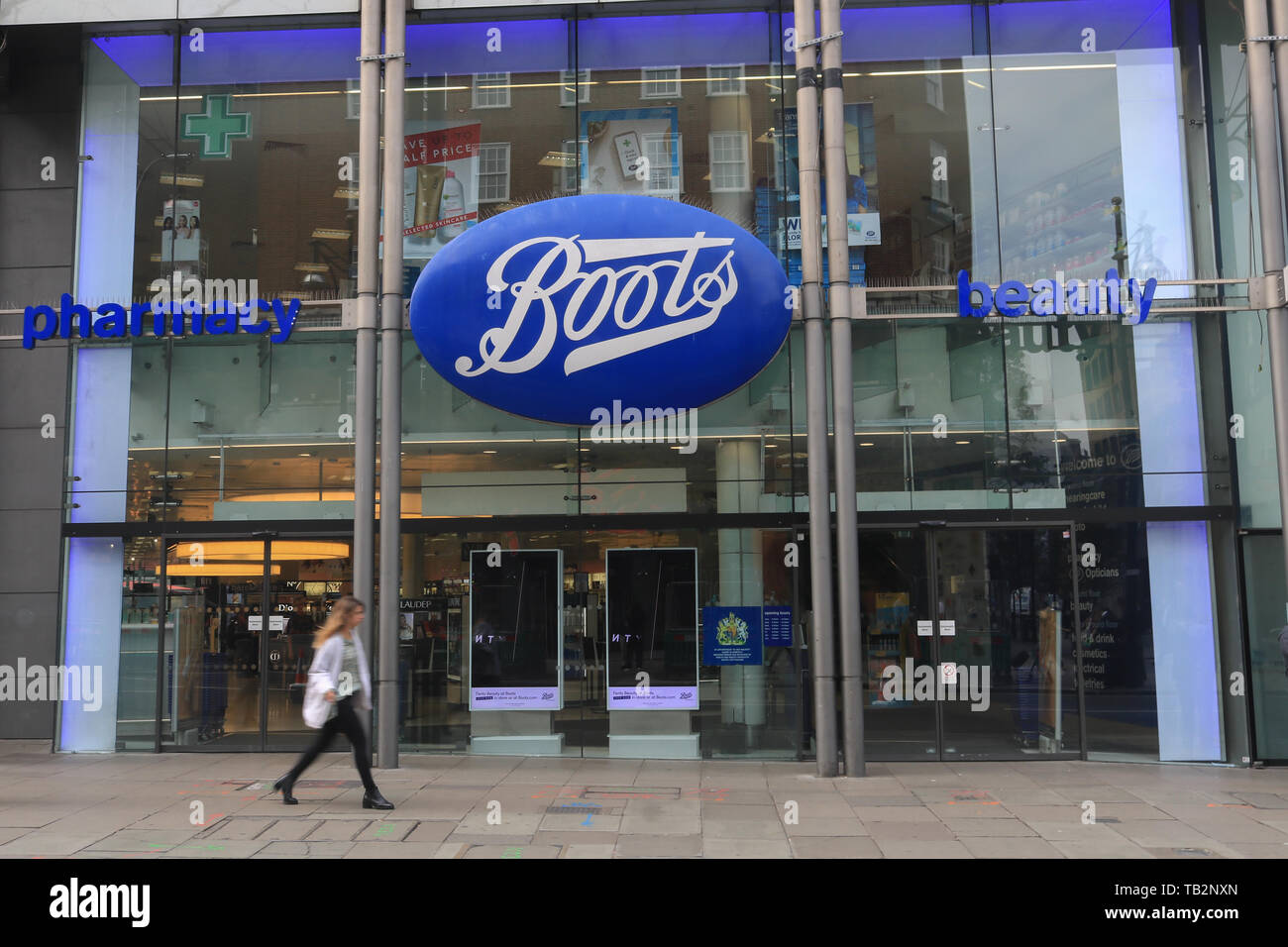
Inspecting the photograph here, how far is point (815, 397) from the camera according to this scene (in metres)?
11.6

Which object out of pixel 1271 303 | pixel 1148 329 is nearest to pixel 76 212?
pixel 1148 329

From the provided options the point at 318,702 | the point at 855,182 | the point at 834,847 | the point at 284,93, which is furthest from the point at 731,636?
the point at 284,93

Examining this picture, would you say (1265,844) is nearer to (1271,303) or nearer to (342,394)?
(1271,303)

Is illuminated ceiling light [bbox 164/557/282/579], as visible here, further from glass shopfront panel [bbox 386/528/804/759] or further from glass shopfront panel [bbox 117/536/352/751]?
glass shopfront panel [bbox 386/528/804/759]

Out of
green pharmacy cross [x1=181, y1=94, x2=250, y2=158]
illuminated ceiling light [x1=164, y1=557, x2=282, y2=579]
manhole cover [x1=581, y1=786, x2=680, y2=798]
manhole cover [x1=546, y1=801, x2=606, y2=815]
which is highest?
green pharmacy cross [x1=181, y1=94, x2=250, y2=158]

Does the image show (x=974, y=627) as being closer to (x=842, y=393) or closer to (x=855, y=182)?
(x=842, y=393)

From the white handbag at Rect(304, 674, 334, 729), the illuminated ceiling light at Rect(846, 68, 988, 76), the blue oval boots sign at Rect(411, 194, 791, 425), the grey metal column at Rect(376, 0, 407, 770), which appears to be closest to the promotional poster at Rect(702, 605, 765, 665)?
the blue oval boots sign at Rect(411, 194, 791, 425)

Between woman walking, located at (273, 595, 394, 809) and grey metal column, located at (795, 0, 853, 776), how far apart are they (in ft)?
15.3

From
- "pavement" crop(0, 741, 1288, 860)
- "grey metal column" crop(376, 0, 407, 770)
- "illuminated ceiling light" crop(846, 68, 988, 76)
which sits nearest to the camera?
"pavement" crop(0, 741, 1288, 860)

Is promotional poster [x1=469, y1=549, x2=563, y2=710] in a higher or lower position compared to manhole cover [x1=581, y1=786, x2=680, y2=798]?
higher

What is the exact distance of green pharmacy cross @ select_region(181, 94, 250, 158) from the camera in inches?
550

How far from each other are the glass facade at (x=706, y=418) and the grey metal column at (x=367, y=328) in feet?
2.04

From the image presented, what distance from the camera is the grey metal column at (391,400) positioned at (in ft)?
38.4

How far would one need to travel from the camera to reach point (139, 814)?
9.40m
